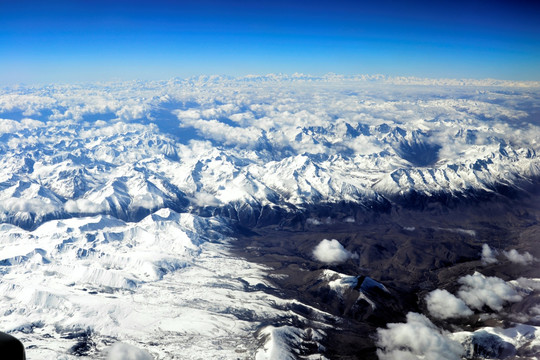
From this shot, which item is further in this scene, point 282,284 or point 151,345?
point 282,284

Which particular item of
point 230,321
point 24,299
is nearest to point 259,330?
point 230,321

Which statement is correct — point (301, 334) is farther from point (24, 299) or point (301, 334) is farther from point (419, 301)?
point (24, 299)

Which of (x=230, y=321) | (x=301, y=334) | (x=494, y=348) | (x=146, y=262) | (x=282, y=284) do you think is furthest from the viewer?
(x=146, y=262)

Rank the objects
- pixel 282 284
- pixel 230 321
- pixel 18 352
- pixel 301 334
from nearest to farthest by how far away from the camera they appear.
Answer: pixel 18 352
pixel 301 334
pixel 230 321
pixel 282 284

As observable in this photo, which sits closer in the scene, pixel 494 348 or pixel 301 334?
pixel 494 348

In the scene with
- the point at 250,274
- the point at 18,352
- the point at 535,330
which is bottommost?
the point at 250,274

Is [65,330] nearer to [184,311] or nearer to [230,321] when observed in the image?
[184,311]

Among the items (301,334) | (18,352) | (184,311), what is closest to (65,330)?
(184,311)

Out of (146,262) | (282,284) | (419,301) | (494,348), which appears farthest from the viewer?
(146,262)

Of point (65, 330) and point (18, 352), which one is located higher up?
point (18, 352)
